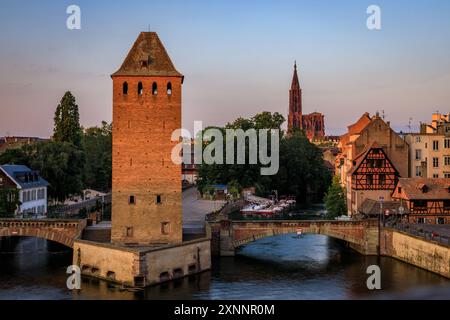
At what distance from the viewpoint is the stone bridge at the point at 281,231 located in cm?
5653

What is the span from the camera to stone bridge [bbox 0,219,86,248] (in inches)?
2169

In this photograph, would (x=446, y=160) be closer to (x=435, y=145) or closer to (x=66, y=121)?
(x=435, y=145)

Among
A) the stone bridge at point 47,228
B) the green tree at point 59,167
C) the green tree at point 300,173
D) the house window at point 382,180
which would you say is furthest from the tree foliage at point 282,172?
the stone bridge at point 47,228

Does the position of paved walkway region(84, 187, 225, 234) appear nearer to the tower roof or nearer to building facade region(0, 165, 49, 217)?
the tower roof

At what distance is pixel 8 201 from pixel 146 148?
22896 mm

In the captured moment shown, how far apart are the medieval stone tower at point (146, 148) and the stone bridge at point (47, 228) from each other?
647cm

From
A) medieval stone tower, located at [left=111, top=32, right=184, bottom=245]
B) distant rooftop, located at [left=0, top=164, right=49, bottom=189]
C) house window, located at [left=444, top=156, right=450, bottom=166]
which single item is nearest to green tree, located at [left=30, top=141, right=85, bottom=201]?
distant rooftop, located at [left=0, top=164, right=49, bottom=189]

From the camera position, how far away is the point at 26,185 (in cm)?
7306

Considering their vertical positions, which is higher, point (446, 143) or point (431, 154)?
point (446, 143)

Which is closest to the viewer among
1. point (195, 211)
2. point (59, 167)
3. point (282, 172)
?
point (59, 167)

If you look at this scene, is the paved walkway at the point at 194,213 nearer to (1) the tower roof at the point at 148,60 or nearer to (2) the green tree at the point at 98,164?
(1) the tower roof at the point at 148,60

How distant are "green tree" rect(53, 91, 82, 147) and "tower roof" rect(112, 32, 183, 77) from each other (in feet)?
170

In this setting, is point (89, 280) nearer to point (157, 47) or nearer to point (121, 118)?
point (121, 118)

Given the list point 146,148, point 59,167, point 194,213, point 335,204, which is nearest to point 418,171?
point 335,204
